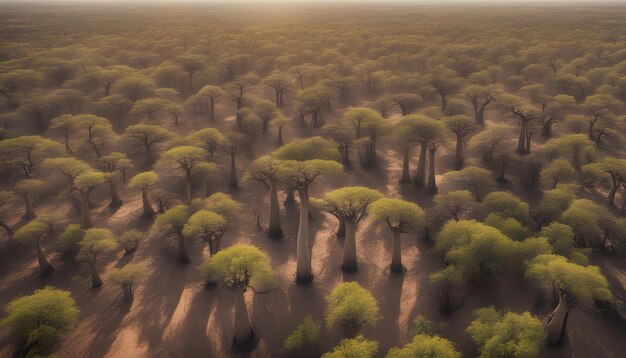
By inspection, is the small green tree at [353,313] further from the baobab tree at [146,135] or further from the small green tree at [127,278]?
the baobab tree at [146,135]

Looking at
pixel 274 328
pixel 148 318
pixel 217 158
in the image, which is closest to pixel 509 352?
pixel 274 328

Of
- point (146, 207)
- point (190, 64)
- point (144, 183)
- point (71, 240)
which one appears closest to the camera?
point (71, 240)

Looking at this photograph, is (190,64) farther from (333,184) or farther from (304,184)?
(304,184)

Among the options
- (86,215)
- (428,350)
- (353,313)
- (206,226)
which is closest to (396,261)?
(353,313)

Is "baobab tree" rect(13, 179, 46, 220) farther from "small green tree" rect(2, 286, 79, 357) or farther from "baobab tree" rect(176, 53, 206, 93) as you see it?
"baobab tree" rect(176, 53, 206, 93)

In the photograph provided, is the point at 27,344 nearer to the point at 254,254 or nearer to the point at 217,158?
the point at 254,254

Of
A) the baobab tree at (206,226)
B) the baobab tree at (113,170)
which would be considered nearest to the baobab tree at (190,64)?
the baobab tree at (113,170)
